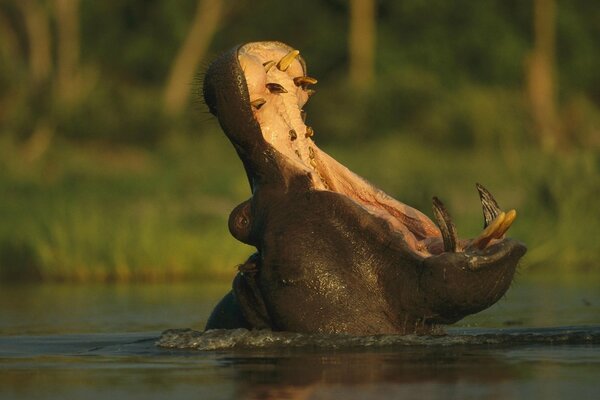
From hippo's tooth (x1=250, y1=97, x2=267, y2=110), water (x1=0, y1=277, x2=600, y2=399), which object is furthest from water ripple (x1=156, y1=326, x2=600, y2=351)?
hippo's tooth (x1=250, y1=97, x2=267, y2=110)

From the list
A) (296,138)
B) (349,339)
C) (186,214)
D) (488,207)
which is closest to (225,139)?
(186,214)

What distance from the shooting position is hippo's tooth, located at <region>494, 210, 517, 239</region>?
5434mm

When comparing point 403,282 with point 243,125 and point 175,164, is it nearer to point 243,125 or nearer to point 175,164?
point 243,125

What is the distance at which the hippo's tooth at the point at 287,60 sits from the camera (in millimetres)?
5930

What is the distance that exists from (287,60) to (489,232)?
97 centimetres

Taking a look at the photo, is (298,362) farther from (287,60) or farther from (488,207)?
(287,60)

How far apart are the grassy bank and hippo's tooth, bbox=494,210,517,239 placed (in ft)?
23.1

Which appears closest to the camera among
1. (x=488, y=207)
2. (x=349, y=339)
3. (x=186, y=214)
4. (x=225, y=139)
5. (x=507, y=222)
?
(x=507, y=222)

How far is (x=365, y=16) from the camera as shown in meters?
29.7

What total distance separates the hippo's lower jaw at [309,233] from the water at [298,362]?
0.13 meters

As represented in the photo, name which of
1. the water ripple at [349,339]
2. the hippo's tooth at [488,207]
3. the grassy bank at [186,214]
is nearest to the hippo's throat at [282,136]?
the hippo's tooth at [488,207]

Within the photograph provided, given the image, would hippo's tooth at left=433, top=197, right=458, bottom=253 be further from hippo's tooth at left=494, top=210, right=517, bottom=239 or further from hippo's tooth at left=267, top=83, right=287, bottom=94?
hippo's tooth at left=267, top=83, right=287, bottom=94

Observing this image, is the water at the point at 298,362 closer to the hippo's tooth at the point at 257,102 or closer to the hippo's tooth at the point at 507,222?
the hippo's tooth at the point at 507,222

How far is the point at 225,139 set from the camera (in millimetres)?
23531
